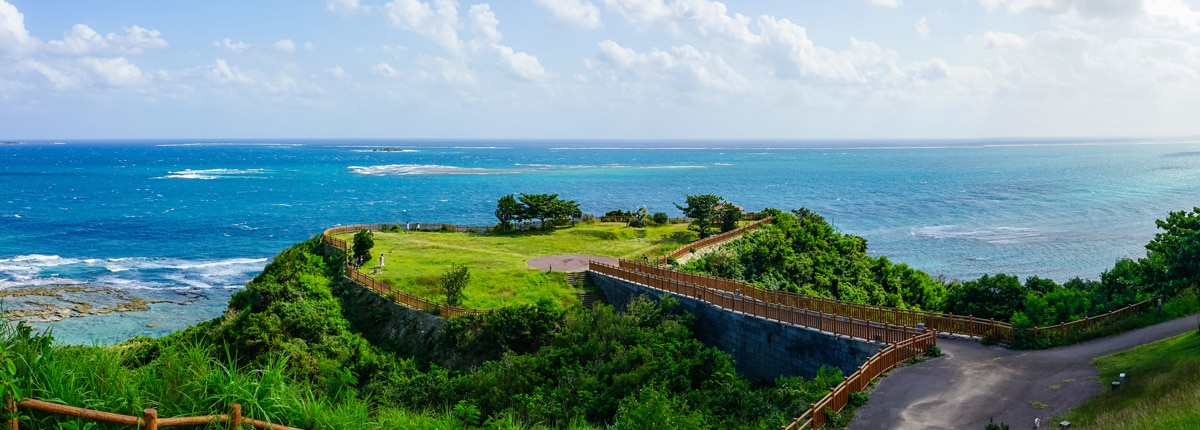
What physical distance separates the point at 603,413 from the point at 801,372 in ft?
21.7

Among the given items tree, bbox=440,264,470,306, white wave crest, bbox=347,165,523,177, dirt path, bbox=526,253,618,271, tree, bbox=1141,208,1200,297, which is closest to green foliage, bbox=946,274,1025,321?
tree, bbox=1141,208,1200,297

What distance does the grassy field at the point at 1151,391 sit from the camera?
14078mm

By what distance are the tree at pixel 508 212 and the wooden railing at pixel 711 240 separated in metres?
11.9

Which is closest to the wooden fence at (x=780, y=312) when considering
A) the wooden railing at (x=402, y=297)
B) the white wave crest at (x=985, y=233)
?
the wooden railing at (x=402, y=297)

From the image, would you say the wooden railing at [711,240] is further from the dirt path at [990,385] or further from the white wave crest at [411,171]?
the white wave crest at [411,171]

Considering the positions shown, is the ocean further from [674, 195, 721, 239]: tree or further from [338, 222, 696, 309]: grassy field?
[674, 195, 721, 239]: tree

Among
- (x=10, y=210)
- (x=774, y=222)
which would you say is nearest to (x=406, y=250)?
(x=774, y=222)

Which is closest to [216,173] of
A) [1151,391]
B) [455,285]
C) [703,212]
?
[703,212]

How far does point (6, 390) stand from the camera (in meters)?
8.05

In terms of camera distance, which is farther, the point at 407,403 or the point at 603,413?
the point at 407,403

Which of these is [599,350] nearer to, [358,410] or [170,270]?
[358,410]

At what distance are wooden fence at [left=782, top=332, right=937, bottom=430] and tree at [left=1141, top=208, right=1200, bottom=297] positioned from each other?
7.54 meters

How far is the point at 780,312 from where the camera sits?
2583 cm

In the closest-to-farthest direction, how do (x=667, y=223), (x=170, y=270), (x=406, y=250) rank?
(x=406, y=250), (x=667, y=223), (x=170, y=270)
